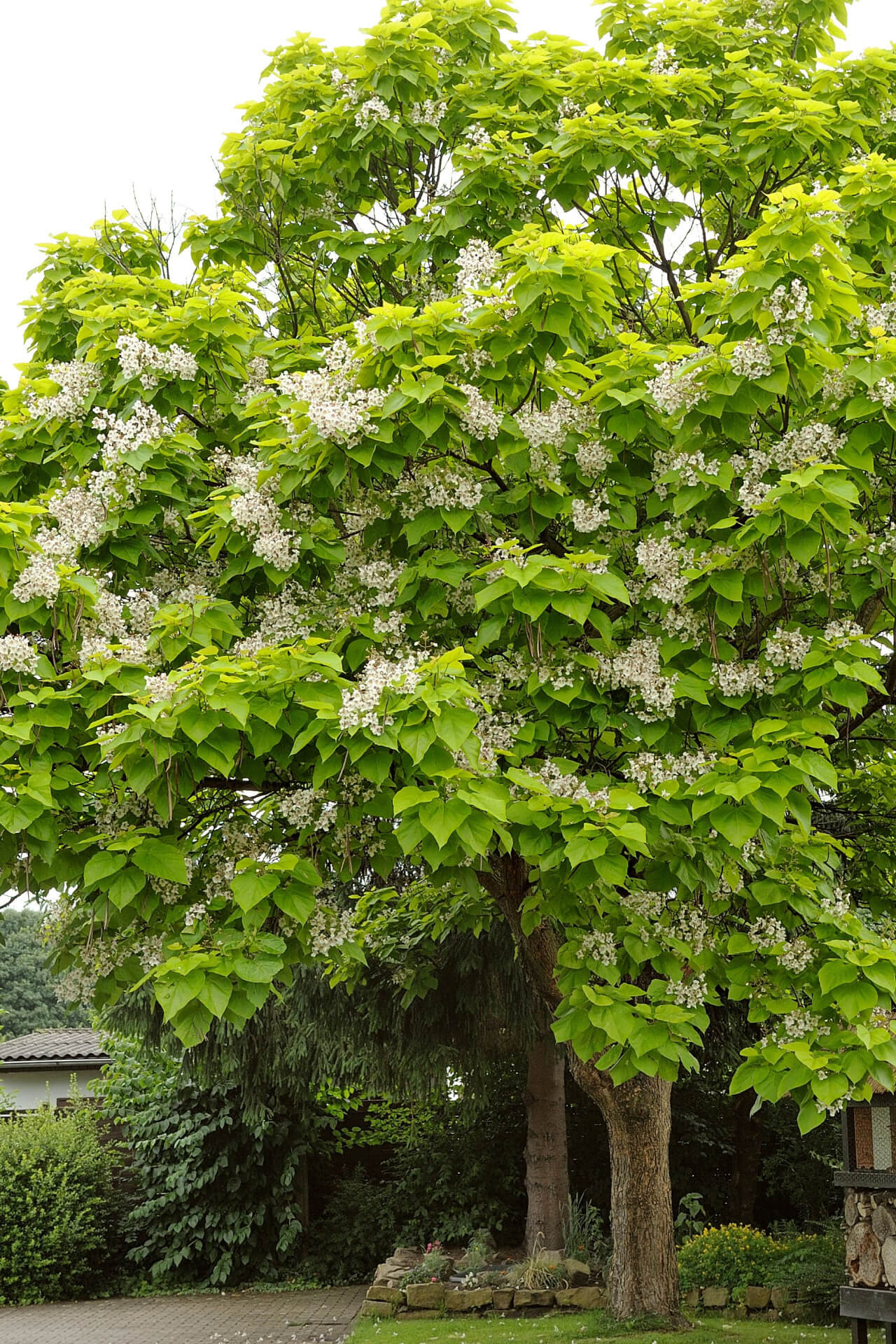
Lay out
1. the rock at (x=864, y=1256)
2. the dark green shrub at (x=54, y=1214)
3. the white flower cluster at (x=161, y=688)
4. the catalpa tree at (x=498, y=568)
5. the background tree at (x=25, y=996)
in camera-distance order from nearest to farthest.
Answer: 1. the white flower cluster at (x=161, y=688)
2. the catalpa tree at (x=498, y=568)
3. the rock at (x=864, y=1256)
4. the dark green shrub at (x=54, y=1214)
5. the background tree at (x=25, y=996)

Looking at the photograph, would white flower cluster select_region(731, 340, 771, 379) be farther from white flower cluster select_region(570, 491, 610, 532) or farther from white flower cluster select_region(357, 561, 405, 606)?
white flower cluster select_region(357, 561, 405, 606)

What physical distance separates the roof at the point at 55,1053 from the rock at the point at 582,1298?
9.16 meters

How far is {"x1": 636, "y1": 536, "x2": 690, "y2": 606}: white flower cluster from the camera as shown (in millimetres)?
5227

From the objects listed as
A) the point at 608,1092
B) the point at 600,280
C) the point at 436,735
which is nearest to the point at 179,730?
the point at 436,735

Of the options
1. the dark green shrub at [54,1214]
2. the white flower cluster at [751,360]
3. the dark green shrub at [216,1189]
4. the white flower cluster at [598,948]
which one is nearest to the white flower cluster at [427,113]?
the white flower cluster at [751,360]

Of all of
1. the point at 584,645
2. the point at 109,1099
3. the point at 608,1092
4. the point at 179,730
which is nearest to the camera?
the point at 179,730

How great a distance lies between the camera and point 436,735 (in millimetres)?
4152

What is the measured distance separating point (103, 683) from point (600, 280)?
2438 mm

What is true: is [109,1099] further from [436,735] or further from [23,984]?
[23,984]

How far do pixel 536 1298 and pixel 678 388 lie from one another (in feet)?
28.6

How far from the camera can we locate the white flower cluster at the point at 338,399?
4.87 metres

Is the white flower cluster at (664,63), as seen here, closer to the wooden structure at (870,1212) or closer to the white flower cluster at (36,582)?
the white flower cluster at (36,582)

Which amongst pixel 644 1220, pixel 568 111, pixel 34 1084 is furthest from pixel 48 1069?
pixel 568 111

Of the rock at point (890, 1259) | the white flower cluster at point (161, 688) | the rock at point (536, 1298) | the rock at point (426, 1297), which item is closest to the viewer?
the white flower cluster at point (161, 688)
